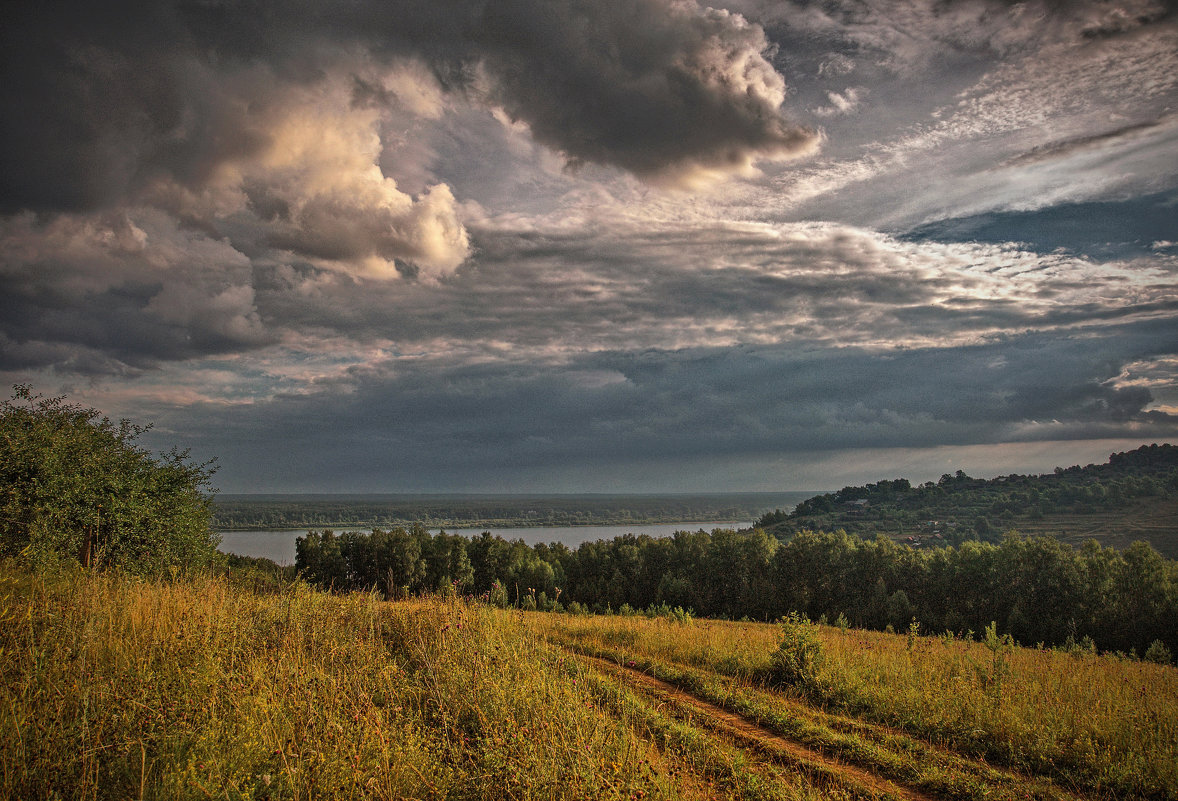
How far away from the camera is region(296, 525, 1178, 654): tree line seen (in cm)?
4209

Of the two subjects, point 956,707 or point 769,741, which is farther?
point 956,707

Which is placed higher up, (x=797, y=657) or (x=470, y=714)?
(x=470, y=714)

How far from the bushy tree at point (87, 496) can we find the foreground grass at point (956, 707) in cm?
1432

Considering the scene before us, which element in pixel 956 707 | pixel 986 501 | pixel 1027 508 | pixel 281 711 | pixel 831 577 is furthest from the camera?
pixel 986 501

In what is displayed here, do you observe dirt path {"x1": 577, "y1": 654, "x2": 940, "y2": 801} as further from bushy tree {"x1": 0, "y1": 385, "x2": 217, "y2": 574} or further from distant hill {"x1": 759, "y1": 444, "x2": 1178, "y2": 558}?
distant hill {"x1": 759, "y1": 444, "x2": 1178, "y2": 558}

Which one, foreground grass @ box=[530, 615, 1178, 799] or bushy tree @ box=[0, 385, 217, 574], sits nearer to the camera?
foreground grass @ box=[530, 615, 1178, 799]

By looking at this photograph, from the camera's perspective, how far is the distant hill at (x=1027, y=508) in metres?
97.6

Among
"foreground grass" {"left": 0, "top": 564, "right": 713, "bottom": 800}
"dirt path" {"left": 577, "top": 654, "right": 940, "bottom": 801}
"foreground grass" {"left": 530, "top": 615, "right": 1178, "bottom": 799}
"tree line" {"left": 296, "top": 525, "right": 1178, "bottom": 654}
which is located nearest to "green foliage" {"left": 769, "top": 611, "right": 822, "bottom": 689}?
"foreground grass" {"left": 530, "top": 615, "right": 1178, "bottom": 799}

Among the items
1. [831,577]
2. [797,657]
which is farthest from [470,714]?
[831,577]

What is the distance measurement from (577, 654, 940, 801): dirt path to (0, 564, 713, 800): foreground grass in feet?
4.49

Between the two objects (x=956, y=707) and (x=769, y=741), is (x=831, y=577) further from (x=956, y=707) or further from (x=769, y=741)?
(x=769, y=741)

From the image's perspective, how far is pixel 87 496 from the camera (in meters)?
20.0

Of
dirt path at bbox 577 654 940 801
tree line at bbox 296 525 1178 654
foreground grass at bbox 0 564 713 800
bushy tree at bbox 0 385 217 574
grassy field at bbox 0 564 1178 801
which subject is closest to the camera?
foreground grass at bbox 0 564 713 800

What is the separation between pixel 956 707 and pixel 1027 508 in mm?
131228
